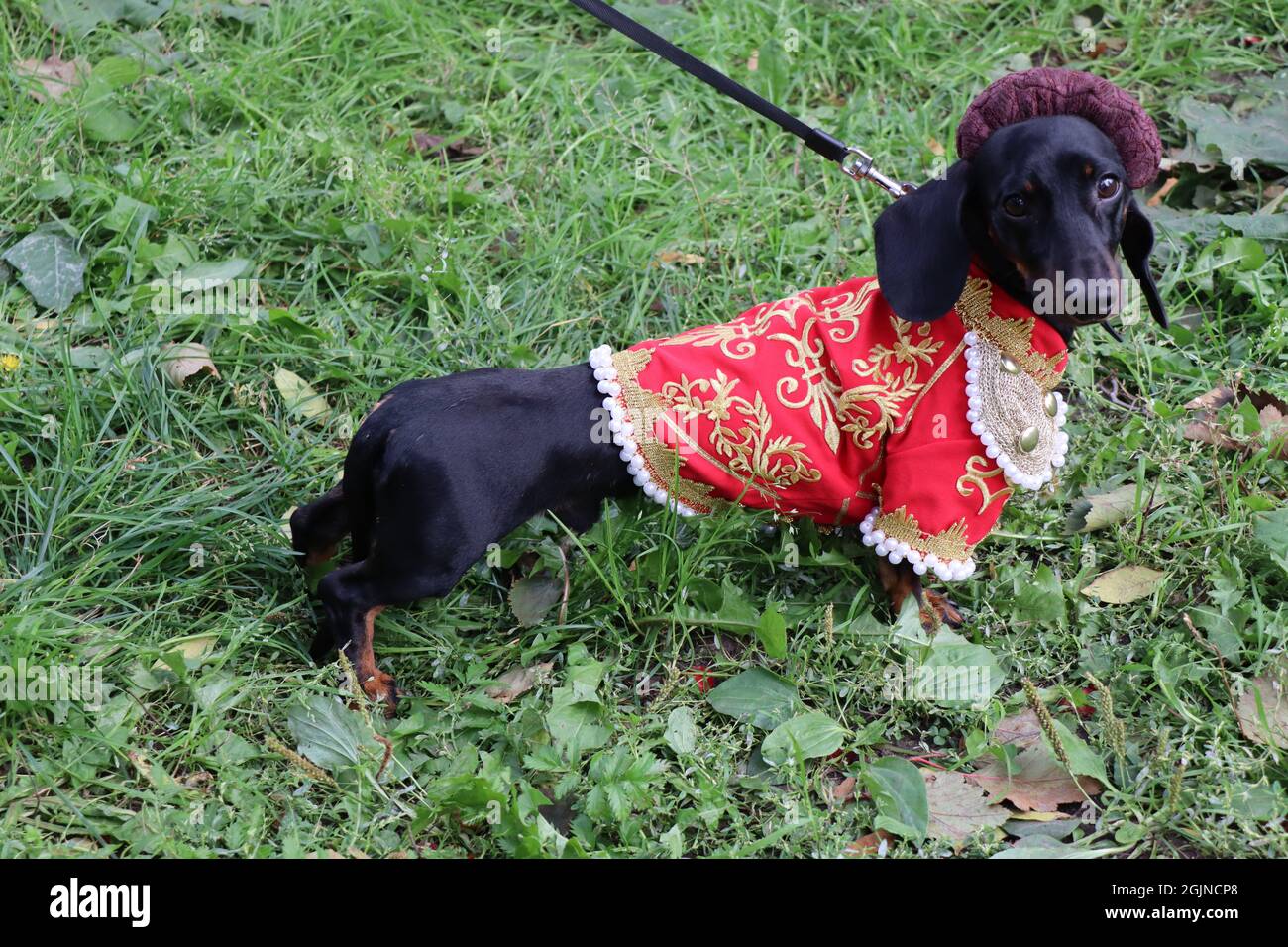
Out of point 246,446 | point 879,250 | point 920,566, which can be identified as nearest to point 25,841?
point 246,446

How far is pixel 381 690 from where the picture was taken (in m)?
2.82

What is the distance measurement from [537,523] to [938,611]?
3.18 feet

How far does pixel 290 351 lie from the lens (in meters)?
3.51

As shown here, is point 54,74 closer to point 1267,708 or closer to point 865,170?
point 865,170

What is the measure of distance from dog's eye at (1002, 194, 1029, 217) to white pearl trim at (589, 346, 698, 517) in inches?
34.4

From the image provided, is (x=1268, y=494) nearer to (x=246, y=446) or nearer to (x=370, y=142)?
(x=246, y=446)

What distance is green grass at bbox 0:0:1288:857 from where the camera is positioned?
8.42 feet

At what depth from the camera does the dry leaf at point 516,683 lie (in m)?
2.84

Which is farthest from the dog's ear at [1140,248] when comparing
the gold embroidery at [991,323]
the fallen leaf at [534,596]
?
the fallen leaf at [534,596]

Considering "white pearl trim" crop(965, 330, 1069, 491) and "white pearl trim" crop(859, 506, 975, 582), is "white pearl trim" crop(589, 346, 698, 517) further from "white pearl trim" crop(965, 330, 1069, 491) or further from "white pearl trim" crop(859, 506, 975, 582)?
"white pearl trim" crop(965, 330, 1069, 491)

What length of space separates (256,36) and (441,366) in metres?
1.61

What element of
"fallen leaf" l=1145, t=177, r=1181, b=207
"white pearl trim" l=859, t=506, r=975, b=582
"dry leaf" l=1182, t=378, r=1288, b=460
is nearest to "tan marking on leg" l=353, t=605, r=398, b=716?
"white pearl trim" l=859, t=506, r=975, b=582

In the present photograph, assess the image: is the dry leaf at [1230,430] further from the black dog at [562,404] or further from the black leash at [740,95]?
the black leash at [740,95]
